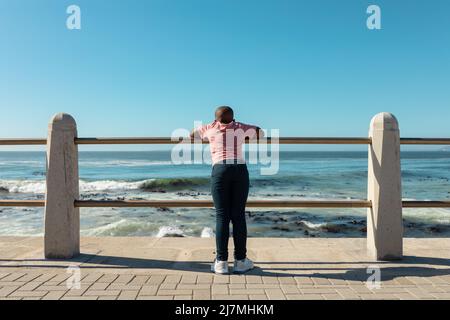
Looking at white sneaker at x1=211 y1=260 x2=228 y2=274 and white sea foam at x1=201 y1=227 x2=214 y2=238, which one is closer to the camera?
white sneaker at x1=211 y1=260 x2=228 y2=274

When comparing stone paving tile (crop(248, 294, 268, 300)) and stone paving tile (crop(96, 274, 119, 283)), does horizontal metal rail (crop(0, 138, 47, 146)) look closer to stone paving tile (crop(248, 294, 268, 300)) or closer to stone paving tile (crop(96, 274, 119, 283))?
stone paving tile (crop(96, 274, 119, 283))

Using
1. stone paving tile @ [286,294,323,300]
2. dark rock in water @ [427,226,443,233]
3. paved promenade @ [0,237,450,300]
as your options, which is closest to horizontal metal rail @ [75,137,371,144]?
paved promenade @ [0,237,450,300]

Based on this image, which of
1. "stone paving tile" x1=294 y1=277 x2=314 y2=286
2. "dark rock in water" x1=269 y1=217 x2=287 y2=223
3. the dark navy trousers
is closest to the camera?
"stone paving tile" x1=294 y1=277 x2=314 y2=286

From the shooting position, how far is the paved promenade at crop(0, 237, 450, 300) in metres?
3.20

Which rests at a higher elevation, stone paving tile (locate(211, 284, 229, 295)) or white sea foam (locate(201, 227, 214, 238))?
stone paving tile (locate(211, 284, 229, 295))

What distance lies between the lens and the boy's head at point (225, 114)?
12.2ft

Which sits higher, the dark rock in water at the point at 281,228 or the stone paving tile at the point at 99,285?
the stone paving tile at the point at 99,285

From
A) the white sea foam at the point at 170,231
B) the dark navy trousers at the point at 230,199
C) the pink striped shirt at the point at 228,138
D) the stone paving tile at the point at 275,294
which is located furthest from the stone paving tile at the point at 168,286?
the white sea foam at the point at 170,231

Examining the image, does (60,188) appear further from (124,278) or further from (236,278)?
(236,278)

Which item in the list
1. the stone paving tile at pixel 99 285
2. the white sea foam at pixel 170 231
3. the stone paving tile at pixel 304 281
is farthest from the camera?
the white sea foam at pixel 170 231

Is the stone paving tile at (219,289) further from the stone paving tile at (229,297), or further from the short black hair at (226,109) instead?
the short black hair at (226,109)

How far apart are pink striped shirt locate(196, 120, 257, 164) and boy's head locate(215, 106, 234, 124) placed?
40mm

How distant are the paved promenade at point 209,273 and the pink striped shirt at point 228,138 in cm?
110

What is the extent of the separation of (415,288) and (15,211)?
41.6ft
